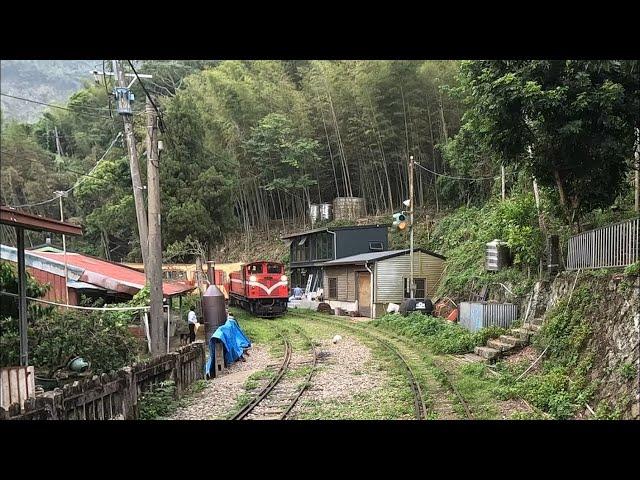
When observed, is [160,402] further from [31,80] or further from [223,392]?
[31,80]

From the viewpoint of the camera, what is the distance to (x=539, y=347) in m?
8.25

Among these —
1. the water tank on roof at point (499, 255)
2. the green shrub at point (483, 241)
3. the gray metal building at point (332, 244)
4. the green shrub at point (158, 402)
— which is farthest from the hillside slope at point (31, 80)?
the gray metal building at point (332, 244)

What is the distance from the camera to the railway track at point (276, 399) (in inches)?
259

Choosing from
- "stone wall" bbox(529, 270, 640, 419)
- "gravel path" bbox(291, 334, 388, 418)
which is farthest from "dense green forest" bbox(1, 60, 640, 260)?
"gravel path" bbox(291, 334, 388, 418)

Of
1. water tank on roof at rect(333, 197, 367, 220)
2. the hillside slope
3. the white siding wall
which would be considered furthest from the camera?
water tank on roof at rect(333, 197, 367, 220)

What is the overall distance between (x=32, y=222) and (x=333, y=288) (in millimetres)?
18173

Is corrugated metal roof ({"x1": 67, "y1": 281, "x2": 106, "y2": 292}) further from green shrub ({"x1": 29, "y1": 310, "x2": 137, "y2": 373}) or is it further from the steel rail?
the steel rail

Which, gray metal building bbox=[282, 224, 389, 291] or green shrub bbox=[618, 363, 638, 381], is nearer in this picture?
green shrub bbox=[618, 363, 638, 381]

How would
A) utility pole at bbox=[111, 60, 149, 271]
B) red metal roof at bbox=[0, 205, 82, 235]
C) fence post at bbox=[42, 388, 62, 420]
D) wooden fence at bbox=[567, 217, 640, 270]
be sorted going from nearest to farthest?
Result: red metal roof at bbox=[0, 205, 82, 235] < fence post at bbox=[42, 388, 62, 420] < wooden fence at bbox=[567, 217, 640, 270] < utility pole at bbox=[111, 60, 149, 271]

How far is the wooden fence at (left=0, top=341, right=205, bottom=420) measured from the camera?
4148 millimetres

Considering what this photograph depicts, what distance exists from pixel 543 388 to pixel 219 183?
1462cm

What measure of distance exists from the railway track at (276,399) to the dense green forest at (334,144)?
16.3 ft

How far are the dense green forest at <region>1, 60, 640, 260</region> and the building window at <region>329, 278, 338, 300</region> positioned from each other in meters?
4.66

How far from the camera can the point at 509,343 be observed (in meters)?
9.36
